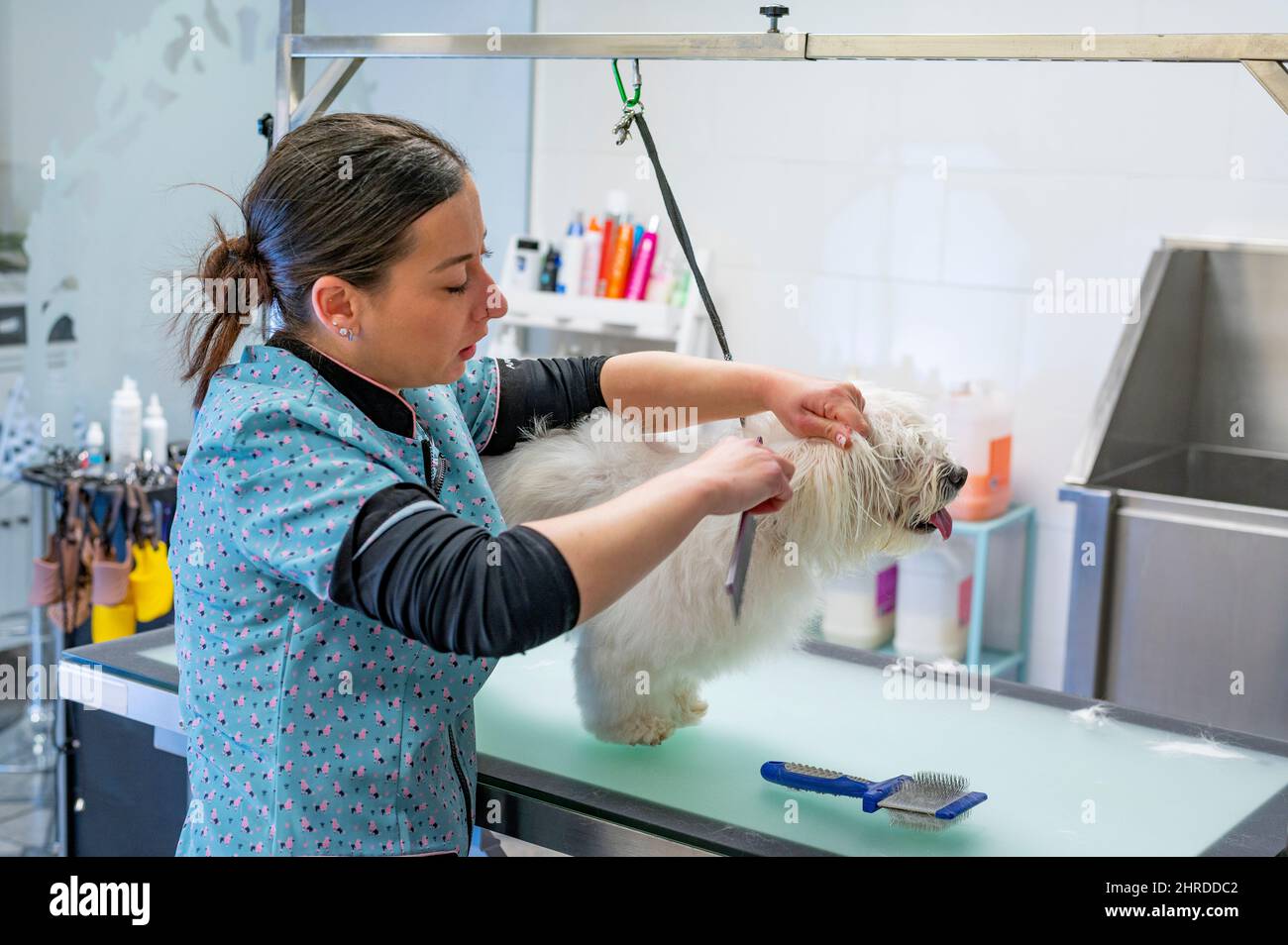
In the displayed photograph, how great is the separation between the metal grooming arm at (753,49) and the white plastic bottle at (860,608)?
1922mm

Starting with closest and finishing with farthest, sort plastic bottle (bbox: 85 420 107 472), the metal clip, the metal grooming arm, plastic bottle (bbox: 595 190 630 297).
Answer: the metal grooming arm < the metal clip < plastic bottle (bbox: 85 420 107 472) < plastic bottle (bbox: 595 190 630 297)

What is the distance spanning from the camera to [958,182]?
3.37 metres

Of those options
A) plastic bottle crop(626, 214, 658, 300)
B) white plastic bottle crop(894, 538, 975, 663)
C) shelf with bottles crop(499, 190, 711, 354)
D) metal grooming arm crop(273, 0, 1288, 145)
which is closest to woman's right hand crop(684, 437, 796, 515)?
metal grooming arm crop(273, 0, 1288, 145)

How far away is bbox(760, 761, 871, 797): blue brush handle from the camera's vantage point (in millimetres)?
1353

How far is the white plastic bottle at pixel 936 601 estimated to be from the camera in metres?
3.34

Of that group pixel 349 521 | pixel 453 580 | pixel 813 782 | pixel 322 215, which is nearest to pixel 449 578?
pixel 453 580

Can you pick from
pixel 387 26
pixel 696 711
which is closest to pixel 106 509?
pixel 387 26

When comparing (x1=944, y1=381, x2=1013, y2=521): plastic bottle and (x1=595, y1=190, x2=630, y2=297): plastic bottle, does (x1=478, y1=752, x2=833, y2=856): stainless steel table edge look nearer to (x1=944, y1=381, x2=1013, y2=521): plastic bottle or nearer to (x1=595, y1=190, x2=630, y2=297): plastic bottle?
(x1=944, y1=381, x2=1013, y2=521): plastic bottle

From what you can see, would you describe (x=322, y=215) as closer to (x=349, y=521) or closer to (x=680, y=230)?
(x=349, y=521)

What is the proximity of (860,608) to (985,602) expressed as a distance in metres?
0.40

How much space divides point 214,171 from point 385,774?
2755 millimetres

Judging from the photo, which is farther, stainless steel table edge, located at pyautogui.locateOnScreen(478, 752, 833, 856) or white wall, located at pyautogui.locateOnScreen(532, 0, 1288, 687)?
white wall, located at pyautogui.locateOnScreen(532, 0, 1288, 687)

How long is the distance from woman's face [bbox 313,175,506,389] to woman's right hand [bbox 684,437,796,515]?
251mm

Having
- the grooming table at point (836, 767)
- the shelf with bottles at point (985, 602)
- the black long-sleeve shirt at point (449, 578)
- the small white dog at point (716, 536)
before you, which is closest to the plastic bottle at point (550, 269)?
the shelf with bottles at point (985, 602)
